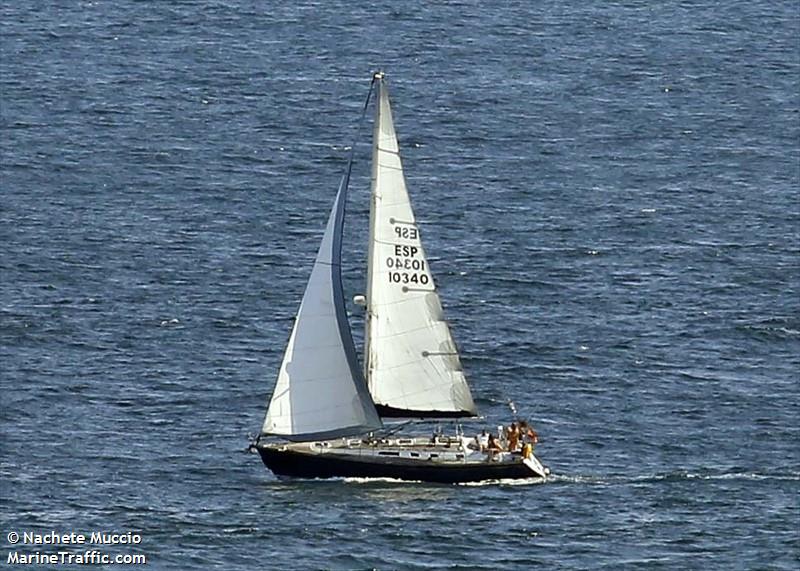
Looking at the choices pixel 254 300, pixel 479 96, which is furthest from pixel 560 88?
pixel 254 300

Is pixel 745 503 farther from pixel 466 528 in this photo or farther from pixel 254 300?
pixel 254 300

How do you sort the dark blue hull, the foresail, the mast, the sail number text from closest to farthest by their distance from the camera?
the mast, the sail number text, the dark blue hull, the foresail

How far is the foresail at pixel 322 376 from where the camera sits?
366 feet

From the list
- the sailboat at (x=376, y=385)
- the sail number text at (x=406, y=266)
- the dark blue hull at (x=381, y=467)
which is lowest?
the dark blue hull at (x=381, y=467)

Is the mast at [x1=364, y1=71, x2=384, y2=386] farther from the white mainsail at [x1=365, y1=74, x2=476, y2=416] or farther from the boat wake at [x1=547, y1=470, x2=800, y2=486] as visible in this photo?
the boat wake at [x1=547, y1=470, x2=800, y2=486]

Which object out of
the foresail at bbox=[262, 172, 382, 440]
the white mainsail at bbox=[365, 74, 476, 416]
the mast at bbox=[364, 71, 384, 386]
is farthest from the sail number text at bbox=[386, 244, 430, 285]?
the foresail at bbox=[262, 172, 382, 440]

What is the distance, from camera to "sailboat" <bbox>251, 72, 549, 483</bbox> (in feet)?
364

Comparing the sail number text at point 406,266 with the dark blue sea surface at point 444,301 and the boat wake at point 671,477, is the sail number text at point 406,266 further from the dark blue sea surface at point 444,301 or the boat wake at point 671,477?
the boat wake at point 671,477

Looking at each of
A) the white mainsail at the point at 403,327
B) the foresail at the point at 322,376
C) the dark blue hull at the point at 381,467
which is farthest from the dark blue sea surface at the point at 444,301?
the white mainsail at the point at 403,327

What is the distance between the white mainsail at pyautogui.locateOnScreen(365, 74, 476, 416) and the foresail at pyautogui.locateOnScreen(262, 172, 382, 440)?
3.16 ft

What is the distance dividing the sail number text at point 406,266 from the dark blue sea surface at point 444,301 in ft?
27.7

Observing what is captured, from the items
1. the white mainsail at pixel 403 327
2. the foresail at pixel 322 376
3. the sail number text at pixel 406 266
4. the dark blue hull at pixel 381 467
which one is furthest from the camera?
the foresail at pixel 322 376

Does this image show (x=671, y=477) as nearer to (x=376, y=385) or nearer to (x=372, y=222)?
(x=376, y=385)

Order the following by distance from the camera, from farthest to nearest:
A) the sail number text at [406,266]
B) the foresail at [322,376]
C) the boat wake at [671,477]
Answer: the boat wake at [671,477]
the foresail at [322,376]
the sail number text at [406,266]
